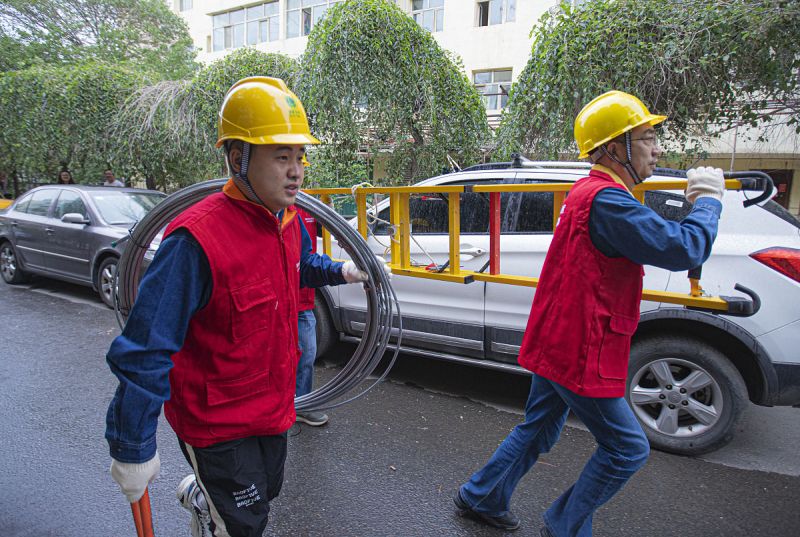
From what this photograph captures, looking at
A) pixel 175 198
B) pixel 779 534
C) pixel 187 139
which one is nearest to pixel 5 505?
pixel 175 198

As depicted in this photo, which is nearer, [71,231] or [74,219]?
[74,219]

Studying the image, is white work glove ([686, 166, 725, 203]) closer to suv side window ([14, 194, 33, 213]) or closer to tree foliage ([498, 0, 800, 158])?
tree foliage ([498, 0, 800, 158])

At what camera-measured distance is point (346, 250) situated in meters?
2.50

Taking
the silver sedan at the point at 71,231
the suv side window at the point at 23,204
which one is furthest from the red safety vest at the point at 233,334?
the suv side window at the point at 23,204

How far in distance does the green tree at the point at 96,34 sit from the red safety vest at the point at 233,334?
18525 mm

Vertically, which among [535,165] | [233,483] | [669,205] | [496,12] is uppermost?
[496,12]

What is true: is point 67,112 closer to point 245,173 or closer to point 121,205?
point 121,205

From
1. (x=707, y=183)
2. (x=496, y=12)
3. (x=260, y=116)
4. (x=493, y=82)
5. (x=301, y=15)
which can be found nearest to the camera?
(x=260, y=116)

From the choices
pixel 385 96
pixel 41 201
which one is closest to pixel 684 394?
pixel 385 96

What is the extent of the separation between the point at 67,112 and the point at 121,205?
7.24 metres

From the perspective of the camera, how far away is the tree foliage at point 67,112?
12.5 m

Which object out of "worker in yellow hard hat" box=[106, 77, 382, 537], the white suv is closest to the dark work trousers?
"worker in yellow hard hat" box=[106, 77, 382, 537]

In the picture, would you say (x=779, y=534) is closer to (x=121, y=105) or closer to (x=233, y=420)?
(x=233, y=420)

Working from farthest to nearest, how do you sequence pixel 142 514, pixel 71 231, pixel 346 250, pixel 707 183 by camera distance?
pixel 71 231, pixel 346 250, pixel 707 183, pixel 142 514
